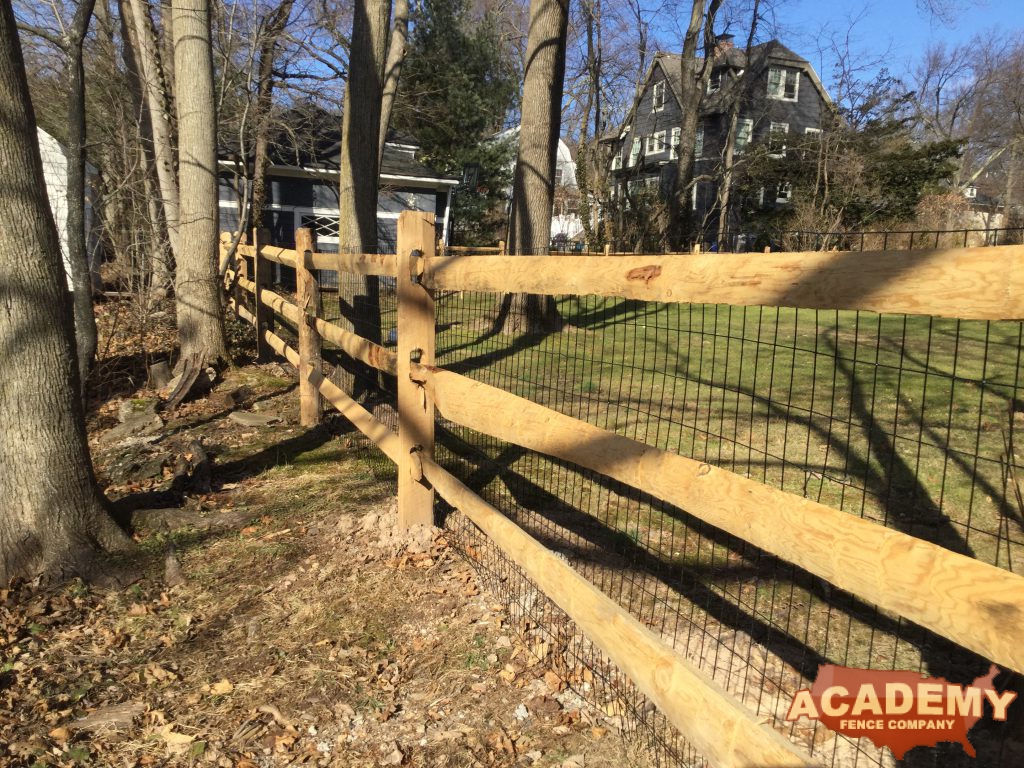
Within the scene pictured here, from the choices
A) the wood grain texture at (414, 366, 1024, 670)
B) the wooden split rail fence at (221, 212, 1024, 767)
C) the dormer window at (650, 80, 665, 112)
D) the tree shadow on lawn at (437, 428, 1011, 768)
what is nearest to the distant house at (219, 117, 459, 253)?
the tree shadow on lawn at (437, 428, 1011, 768)

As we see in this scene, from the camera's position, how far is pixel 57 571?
368 cm

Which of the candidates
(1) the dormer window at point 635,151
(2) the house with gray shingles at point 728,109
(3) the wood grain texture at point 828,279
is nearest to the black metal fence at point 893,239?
(3) the wood grain texture at point 828,279

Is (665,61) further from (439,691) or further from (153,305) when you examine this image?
(439,691)

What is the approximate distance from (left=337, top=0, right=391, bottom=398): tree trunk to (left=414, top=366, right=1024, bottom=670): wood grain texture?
5.31 m

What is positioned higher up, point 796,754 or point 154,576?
point 796,754

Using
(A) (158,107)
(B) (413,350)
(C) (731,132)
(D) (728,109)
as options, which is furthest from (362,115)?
(D) (728,109)

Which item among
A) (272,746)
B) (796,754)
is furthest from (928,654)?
(272,746)

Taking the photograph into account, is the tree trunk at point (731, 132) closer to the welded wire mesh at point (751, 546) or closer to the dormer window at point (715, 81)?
the dormer window at point (715, 81)

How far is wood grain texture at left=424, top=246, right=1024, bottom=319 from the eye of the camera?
140 cm

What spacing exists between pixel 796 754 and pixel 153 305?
997 centimetres

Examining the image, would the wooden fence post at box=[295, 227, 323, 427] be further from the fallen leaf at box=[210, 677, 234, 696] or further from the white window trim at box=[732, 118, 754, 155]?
the white window trim at box=[732, 118, 754, 155]

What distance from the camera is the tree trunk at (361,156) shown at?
7.55 m

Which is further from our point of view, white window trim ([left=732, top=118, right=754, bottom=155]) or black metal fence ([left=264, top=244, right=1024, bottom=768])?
white window trim ([left=732, top=118, right=754, bottom=155])

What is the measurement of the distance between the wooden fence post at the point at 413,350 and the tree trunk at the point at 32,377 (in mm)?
1677
